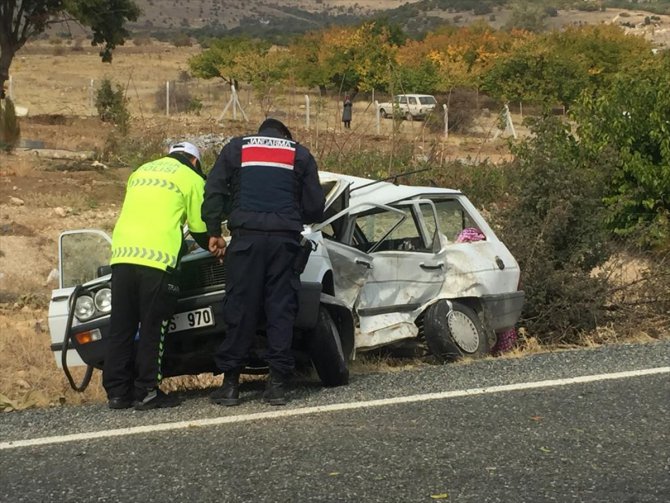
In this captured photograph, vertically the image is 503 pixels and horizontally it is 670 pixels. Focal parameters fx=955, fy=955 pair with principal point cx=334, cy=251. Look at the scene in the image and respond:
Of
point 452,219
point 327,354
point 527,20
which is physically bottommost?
point 327,354

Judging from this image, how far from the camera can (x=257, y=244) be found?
597cm

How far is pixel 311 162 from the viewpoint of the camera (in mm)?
6238

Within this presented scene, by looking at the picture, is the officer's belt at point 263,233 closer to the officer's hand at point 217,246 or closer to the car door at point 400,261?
the officer's hand at point 217,246

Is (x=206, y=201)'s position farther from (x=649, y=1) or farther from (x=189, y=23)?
(x=649, y=1)

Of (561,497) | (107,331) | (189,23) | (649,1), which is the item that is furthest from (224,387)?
(649,1)

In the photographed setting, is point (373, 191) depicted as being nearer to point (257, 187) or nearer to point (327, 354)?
point (327, 354)

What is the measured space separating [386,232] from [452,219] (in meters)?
1.12

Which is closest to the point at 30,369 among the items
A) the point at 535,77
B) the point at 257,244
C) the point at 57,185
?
the point at 257,244

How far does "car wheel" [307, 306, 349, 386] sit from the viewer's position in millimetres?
6477

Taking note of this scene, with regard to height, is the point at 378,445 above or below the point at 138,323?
below

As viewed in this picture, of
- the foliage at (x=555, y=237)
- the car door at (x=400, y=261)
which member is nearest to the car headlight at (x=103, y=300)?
the car door at (x=400, y=261)

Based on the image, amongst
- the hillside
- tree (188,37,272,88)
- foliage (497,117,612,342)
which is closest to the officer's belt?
foliage (497,117,612,342)

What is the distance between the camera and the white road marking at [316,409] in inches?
212

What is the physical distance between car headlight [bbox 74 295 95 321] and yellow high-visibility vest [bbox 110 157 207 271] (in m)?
0.49
